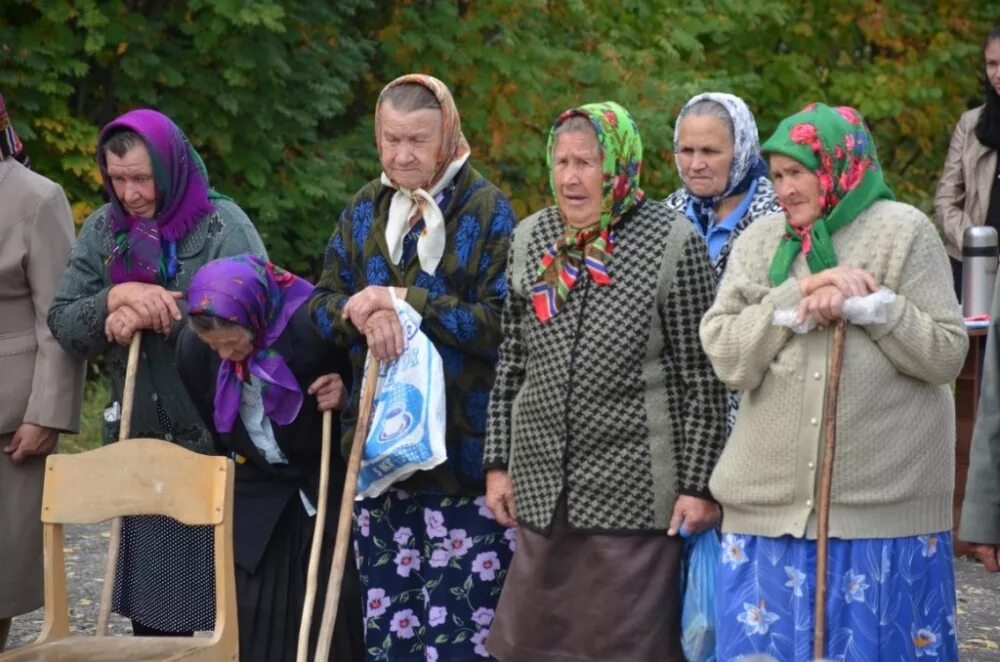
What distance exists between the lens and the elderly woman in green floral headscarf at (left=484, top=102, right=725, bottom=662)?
4.54 meters

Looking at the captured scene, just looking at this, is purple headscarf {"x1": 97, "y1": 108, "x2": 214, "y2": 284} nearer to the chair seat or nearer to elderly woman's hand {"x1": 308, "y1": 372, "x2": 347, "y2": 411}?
elderly woman's hand {"x1": 308, "y1": 372, "x2": 347, "y2": 411}

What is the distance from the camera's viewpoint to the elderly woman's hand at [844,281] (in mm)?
4172

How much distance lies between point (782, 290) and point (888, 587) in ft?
2.50

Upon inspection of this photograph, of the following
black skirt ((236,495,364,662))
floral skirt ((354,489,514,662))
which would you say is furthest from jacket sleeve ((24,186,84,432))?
floral skirt ((354,489,514,662))

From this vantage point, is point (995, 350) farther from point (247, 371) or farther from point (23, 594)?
point (23, 594)

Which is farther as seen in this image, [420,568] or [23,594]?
[23,594]

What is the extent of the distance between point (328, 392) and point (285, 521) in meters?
0.39

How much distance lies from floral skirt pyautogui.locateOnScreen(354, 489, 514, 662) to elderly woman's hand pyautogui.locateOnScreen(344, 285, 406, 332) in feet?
1.73

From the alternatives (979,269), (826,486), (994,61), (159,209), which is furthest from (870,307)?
(994,61)

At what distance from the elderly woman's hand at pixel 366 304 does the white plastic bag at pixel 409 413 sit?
0.03m

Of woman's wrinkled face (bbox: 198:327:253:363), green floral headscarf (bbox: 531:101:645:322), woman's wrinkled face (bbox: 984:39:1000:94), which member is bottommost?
woman's wrinkled face (bbox: 198:327:253:363)

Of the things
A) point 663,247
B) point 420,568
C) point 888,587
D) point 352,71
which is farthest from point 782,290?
point 352,71

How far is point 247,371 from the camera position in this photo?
506cm

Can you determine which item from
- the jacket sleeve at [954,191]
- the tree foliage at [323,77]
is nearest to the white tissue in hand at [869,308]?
the jacket sleeve at [954,191]
